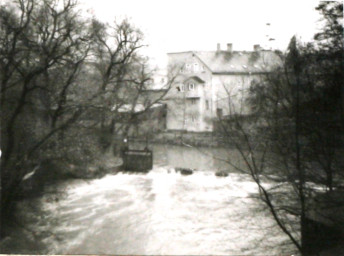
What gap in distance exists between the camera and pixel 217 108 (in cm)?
276

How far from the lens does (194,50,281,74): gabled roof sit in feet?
8.52

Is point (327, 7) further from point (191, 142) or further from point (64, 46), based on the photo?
point (64, 46)

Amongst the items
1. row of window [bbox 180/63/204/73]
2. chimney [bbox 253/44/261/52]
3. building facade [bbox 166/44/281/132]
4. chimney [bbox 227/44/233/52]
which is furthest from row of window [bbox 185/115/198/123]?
chimney [bbox 253/44/261/52]

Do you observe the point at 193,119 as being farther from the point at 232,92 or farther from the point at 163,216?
the point at 163,216

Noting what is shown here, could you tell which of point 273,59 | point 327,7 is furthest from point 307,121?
point 327,7

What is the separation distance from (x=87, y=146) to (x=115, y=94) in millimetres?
570

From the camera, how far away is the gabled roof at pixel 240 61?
2.60m

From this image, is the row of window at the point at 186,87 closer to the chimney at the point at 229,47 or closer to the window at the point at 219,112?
the window at the point at 219,112

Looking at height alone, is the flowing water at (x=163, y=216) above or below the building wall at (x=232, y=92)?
below

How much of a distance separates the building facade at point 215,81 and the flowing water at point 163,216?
37cm

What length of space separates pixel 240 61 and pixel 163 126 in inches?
39.2

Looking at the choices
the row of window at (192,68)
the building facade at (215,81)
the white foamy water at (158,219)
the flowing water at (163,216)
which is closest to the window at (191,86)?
the building facade at (215,81)

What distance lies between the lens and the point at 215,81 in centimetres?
277

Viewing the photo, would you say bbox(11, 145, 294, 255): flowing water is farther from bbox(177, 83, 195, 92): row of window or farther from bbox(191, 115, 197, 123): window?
bbox(177, 83, 195, 92): row of window
